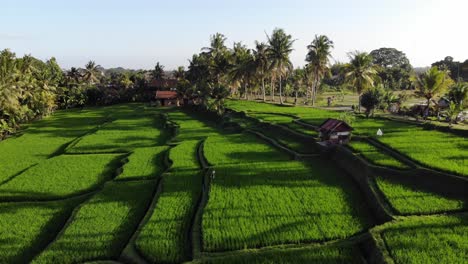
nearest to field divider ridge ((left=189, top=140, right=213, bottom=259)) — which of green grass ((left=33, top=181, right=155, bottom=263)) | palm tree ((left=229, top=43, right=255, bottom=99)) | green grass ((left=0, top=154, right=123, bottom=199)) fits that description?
green grass ((left=33, top=181, right=155, bottom=263))

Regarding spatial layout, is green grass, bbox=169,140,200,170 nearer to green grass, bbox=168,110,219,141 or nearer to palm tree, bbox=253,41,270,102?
green grass, bbox=168,110,219,141

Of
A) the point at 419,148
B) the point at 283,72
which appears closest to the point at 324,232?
the point at 419,148

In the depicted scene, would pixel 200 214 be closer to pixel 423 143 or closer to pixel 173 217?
pixel 173 217

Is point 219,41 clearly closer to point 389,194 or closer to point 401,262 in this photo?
point 389,194

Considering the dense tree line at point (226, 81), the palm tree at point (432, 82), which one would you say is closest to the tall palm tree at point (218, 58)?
the dense tree line at point (226, 81)

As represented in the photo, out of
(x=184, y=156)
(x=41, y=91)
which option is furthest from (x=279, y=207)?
(x=41, y=91)

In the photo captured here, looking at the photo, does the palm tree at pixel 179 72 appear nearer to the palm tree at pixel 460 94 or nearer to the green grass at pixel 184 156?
the green grass at pixel 184 156
